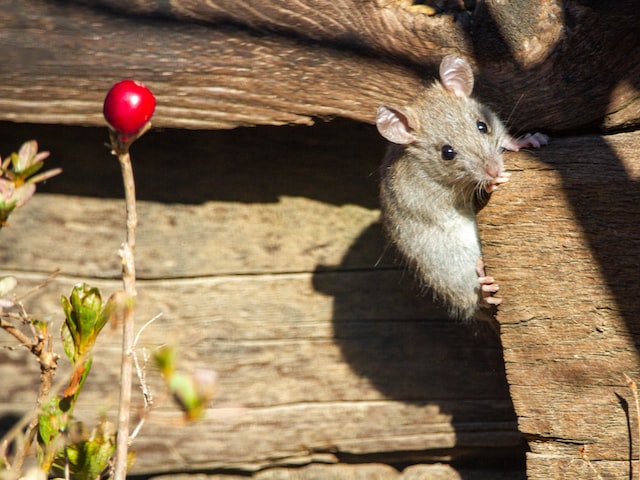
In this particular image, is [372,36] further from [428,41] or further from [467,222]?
[467,222]

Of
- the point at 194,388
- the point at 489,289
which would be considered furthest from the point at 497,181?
the point at 194,388

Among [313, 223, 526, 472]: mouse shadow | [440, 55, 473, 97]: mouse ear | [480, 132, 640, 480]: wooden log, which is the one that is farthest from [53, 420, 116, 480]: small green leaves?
[440, 55, 473, 97]: mouse ear

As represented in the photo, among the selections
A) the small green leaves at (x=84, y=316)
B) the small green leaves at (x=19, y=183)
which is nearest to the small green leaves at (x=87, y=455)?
the small green leaves at (x=84, y=316)

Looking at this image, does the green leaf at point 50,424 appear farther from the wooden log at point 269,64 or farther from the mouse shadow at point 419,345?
the mouse shadow at point 419,345

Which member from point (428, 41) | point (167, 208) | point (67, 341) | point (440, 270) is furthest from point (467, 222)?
point (67, 341)

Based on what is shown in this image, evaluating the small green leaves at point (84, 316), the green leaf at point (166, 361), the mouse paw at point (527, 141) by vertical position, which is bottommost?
the green leaf at point (166, 361)

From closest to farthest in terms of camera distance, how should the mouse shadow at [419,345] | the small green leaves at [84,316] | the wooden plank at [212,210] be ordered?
the small green leaves at [84,316] < the wooden plank at [212,210] < the mouse shadow at [419,345]

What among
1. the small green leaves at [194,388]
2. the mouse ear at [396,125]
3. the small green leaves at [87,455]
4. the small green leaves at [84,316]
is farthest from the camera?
the mouse ear at [396,125]
